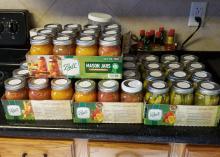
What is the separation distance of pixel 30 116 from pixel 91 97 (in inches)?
8.7

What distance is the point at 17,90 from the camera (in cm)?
90

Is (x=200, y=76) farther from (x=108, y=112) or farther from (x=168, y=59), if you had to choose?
(x=108, y=112)

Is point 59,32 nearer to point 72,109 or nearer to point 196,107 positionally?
point 72,109

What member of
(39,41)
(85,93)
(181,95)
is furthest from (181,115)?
(39,41)

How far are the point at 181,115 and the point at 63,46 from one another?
0.45m

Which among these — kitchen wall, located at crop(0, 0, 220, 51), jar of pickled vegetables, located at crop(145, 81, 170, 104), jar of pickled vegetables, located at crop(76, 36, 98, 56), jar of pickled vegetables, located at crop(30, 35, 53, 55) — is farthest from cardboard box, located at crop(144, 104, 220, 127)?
kitchen wall, located at crop(0, 0, 220, 51)

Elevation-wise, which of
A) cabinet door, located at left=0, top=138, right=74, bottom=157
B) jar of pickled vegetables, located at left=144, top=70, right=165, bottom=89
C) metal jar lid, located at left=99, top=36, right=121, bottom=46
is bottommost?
cabinet door, located at left=0, top=138, right=74, bottom=157

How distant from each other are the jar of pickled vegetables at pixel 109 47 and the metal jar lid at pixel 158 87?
0.15 meters

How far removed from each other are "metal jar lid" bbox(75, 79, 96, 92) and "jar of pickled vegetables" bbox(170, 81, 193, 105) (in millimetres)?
262

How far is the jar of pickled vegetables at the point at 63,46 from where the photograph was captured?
0.91 m

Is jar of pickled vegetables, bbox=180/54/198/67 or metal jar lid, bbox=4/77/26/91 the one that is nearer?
metal jar lid, bbox=4/77/26/91

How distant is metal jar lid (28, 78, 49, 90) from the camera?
90 cm

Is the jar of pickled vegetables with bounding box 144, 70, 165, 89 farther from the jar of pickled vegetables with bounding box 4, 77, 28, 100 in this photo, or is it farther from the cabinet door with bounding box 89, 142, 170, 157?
the jar of pickled vegetables with bounding box 4, 77, 28, 100

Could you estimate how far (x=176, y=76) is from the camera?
96 cm
